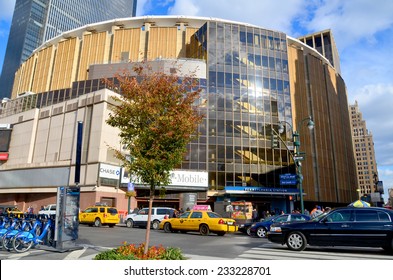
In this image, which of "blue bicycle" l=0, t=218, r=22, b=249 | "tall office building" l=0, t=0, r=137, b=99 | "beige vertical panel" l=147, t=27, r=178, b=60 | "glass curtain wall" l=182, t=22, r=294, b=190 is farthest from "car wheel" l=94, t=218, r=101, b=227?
"tall office building" l=0, t=0, r=137, b=99

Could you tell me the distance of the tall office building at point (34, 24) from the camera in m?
144

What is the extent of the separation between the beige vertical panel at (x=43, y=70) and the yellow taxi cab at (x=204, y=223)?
56517mm

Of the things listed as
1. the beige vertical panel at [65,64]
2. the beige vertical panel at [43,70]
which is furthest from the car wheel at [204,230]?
the beige vertical panel at [43,70]

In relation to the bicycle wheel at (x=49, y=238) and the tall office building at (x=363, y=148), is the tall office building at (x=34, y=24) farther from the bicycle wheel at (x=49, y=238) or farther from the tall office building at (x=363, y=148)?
the bicycle wheel at (x=49, y=238)

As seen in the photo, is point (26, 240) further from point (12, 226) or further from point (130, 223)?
point (130, 223)

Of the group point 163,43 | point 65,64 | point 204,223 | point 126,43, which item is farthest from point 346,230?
point 65,64

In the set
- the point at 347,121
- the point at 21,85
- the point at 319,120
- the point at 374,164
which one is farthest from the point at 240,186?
the point at 374,164

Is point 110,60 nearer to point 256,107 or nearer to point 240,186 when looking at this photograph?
point 256,107

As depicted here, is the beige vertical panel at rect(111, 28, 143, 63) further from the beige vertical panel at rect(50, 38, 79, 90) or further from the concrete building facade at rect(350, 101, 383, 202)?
the concrete building facade at rect(350, 101, 383, 202)

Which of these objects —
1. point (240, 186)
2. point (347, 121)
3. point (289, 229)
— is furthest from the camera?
point (347, 121)

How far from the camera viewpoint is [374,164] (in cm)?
15225

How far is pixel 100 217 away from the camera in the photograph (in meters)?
23.8

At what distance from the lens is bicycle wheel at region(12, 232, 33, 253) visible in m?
10.8
